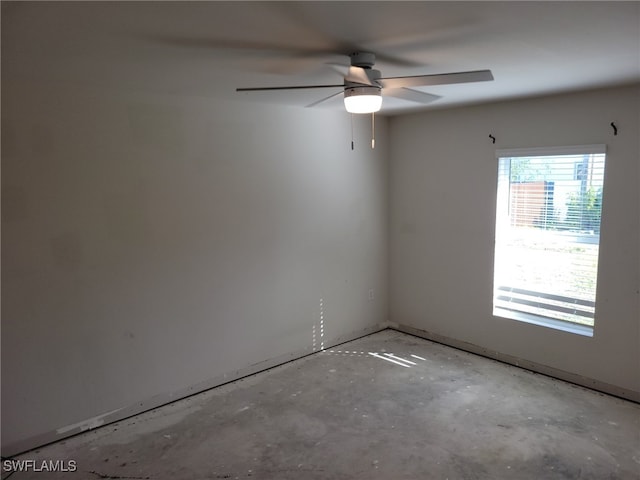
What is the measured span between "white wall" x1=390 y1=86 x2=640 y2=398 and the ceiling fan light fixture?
6.52ft

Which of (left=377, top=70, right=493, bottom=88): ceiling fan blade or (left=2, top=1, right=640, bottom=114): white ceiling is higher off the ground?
(left=2, top=1, right=640, bottom=114): white ceiling

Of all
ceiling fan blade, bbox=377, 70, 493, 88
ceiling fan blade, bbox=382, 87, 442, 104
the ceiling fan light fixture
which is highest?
ceiling fan blade, bbox=382, 87, 442, 104

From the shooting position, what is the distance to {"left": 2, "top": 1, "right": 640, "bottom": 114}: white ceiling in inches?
64.3

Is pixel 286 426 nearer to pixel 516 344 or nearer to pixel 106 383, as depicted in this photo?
pixel 106 383

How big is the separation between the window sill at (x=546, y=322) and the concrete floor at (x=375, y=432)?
437mm

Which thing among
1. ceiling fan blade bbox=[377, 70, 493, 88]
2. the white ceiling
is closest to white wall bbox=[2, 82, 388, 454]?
the white ceiling

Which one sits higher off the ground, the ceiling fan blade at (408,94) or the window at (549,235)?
the ceiling fan blade at (408,94)

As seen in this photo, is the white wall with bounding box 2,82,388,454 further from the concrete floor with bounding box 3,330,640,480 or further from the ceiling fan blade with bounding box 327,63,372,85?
the ceiling fan blade with bounding box 327,63,372,85

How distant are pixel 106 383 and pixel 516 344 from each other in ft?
10.9

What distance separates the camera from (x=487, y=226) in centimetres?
408

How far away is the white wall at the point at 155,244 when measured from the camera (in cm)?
272

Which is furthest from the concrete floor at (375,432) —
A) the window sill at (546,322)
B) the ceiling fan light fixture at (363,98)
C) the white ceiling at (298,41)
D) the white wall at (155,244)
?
the white ceiling at (298,41)

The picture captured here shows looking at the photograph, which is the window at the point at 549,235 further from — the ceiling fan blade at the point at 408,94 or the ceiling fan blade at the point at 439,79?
the ceiling fan blade at the point at 439,79

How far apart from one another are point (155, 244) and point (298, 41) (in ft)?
6.17
